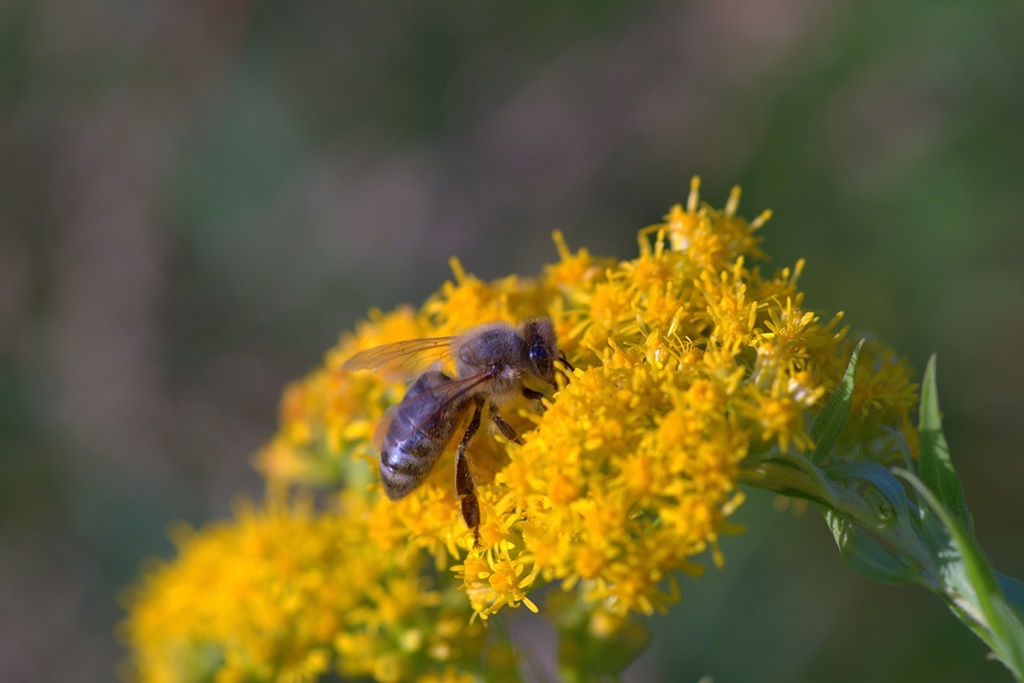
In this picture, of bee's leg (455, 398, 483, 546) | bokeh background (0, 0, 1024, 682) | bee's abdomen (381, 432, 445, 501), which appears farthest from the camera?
bokeh background (0, 0, 1024, 682)

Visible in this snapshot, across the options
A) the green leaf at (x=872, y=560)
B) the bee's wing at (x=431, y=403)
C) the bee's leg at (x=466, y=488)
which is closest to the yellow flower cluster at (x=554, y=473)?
the bee's leg at (x=466, y=488)

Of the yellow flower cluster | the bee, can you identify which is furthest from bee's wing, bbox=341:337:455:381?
the bee

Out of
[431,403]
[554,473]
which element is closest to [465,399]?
[431,403]

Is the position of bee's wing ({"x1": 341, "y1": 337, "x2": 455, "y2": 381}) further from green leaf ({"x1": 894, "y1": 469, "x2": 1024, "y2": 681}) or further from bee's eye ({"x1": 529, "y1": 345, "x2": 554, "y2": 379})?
green leaf ({"x1": 894, "y1": 469, "x2": 1024, "y2": 681})

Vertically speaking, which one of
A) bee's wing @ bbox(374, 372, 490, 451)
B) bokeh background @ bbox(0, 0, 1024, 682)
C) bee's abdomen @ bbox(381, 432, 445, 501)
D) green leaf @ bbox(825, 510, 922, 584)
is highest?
bokeh background @ bbox(0, 0, 1024, 682)

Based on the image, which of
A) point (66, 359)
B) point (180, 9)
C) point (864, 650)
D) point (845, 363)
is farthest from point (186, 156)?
point (845, 363)

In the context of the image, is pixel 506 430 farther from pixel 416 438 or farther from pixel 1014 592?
pixel 1014 592

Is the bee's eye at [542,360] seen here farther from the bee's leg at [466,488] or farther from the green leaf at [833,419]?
the green leaf at [833,419]
